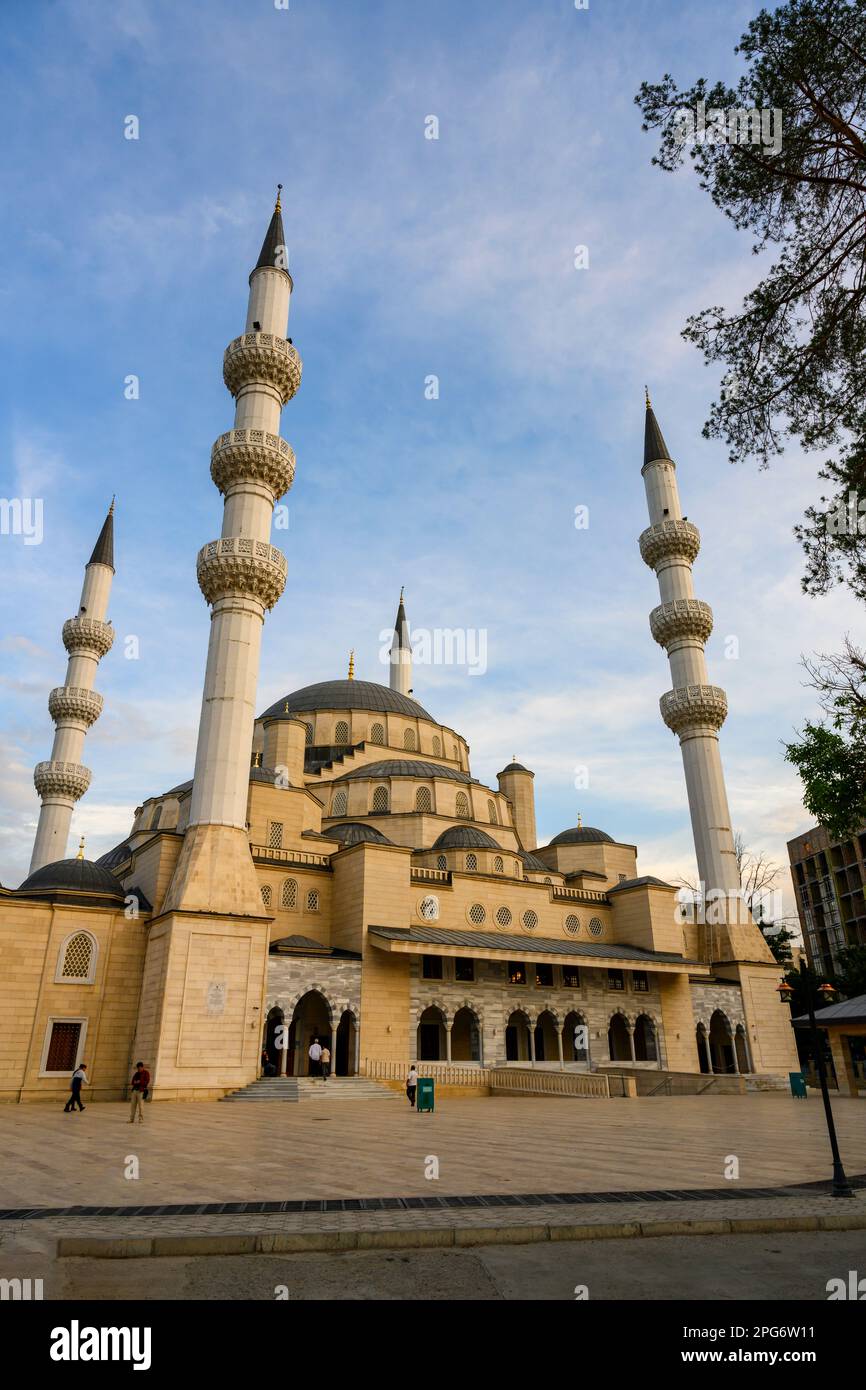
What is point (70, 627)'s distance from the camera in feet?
119

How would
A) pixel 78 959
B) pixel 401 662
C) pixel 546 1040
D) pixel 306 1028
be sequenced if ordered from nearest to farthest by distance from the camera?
pixel 78 959, pixel 306 1028, pixel 546 1040, pixel 401 662

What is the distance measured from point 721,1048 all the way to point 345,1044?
1739 cm

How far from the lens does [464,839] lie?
33625 mm

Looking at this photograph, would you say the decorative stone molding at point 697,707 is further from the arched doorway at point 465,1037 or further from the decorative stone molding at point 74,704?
the decorative stone molding at point 74,704

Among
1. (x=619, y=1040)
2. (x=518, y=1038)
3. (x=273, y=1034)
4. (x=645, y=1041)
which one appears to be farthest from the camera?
(x=619, y=1040)

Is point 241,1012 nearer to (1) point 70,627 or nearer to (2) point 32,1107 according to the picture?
(2) point 32,1107

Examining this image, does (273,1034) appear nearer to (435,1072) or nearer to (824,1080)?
(435,1072)

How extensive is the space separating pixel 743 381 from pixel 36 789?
3252 cm

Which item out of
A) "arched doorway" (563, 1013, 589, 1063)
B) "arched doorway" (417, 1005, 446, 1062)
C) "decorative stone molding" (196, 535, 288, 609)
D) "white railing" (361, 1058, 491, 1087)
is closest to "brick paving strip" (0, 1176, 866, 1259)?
"white railing" (361, 1058, 491, 1087)

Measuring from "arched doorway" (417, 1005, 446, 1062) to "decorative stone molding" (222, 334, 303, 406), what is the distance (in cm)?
2257

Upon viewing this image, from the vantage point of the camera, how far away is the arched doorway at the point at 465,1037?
94.2 ft

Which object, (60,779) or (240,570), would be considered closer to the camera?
(240,570)

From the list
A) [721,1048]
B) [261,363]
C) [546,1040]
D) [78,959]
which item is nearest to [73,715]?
[78,959]
